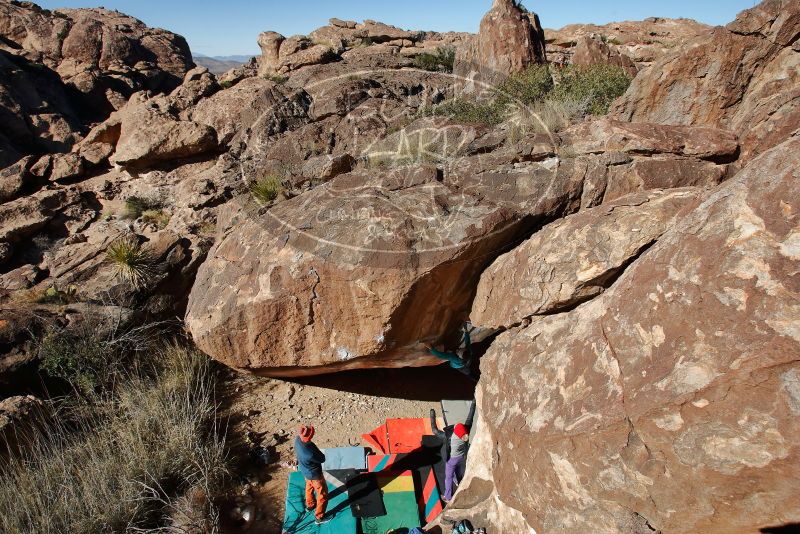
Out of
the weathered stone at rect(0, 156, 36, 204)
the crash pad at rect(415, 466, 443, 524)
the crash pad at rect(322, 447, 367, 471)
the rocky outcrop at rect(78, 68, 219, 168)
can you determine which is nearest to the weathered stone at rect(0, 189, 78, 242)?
the weathered stone at rect(0, 156, 36, 204)

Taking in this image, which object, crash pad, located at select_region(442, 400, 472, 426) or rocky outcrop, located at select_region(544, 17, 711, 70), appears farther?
rocky outcrop, located at select_region(544, 17, 711, 70)

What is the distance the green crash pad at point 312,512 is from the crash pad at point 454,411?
5.25ft

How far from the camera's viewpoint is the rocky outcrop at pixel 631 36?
1284 centimetres

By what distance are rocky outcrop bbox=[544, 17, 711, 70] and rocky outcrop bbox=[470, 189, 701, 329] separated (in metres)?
9.98

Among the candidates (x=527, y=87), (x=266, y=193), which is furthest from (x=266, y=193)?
(x=527, y=87)

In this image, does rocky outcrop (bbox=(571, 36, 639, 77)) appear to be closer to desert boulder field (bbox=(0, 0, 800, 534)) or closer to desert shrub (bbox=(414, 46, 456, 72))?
desert boulder field (bbox=(0, 0, 800, 534))

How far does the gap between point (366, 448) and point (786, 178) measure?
468cm

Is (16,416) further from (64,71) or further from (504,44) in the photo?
(64,71)

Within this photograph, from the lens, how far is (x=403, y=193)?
5.18m

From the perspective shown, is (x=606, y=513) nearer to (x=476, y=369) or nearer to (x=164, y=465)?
(x=476, y=369)

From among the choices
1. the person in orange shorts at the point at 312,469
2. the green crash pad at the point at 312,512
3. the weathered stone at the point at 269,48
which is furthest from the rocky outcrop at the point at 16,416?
the weathered stone at the point at 269,48

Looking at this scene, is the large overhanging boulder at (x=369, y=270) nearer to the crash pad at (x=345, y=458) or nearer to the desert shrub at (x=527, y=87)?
the crash pad at (x=345, y=458)

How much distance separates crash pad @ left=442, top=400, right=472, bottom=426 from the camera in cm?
587

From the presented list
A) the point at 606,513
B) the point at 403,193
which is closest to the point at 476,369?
the point at 403,193
